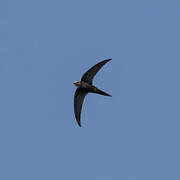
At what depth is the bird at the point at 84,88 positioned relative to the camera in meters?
51.7

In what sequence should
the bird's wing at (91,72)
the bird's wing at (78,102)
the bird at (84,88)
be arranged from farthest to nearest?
the bird's wing at (78,102), the bird at (84,88), the bird's wing at (91,72)

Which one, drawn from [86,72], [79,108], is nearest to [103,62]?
[86,72]

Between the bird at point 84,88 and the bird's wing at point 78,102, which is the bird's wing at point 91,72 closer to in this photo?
the bird at point 84,88

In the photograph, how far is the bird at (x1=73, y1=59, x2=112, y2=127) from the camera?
51.7m

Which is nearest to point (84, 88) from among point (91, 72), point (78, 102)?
point (78, 102)

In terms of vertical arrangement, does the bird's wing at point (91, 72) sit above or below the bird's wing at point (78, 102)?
above

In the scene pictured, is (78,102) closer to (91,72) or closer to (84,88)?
(84,88)

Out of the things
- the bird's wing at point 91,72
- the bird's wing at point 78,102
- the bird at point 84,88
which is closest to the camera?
the bird's wing at point 91,72

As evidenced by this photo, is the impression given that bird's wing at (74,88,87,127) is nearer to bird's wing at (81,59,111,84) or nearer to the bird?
the bird

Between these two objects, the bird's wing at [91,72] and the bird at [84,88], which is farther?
the bird at [84,88]

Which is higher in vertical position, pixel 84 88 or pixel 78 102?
pixel 84 88

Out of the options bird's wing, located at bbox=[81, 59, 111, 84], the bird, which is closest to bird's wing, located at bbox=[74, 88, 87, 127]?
the bird

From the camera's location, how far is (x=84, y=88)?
5291 centimetres

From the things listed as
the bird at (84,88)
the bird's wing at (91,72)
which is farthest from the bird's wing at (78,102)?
the bird's wing at (91,72)
